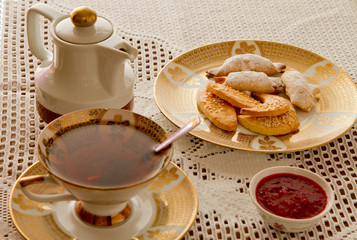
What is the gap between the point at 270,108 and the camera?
123 cm

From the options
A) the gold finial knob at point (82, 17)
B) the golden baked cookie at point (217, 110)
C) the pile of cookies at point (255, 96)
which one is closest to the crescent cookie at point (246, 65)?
the pile of cookies at point (255, 96)

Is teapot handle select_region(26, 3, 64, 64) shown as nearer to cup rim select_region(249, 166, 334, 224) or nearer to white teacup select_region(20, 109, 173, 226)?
white teacup select_region(20, 109, 173, 226)

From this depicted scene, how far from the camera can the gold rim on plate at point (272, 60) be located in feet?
3.92

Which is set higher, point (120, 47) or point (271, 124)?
point (120, 47)

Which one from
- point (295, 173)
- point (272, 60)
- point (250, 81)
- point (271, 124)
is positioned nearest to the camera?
point (295, 173)

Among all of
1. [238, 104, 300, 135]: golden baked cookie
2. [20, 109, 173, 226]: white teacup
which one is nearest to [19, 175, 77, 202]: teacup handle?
[20, 109, 173, 226]: white teacup

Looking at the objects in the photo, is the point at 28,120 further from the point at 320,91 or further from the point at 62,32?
the point at 320,91

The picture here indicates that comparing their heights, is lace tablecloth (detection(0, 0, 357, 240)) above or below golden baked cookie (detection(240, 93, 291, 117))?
below

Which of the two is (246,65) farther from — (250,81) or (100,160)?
(100,160)

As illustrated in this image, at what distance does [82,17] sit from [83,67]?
0.10 metres

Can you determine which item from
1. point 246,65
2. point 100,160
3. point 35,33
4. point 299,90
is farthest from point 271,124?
point 35,33

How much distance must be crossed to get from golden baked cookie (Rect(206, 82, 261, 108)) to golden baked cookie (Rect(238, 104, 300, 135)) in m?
0.04

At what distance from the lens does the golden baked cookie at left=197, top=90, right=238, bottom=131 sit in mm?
1210

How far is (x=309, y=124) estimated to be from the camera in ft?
4.16
